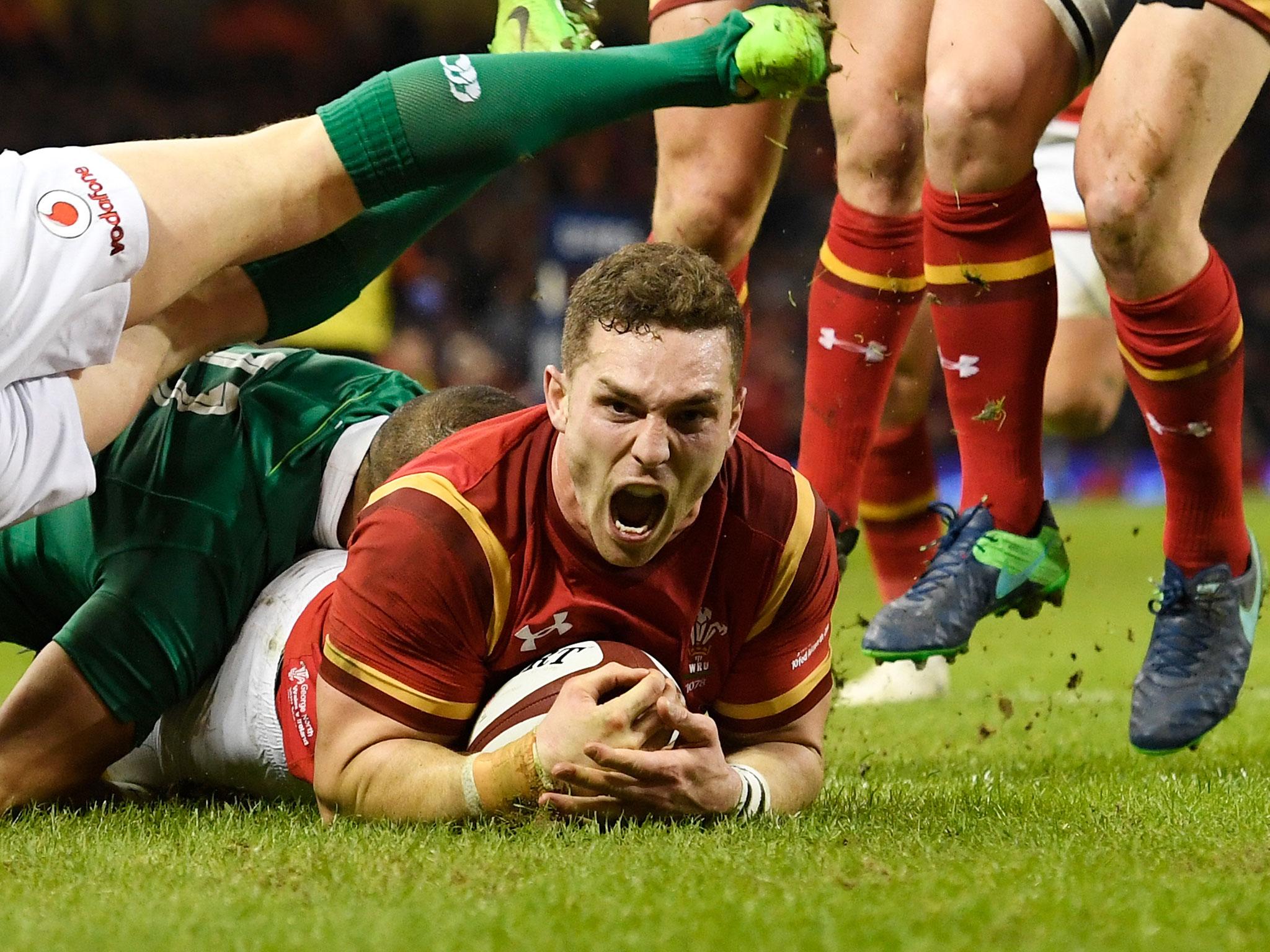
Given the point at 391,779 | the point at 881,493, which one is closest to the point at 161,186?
the point at 391,779

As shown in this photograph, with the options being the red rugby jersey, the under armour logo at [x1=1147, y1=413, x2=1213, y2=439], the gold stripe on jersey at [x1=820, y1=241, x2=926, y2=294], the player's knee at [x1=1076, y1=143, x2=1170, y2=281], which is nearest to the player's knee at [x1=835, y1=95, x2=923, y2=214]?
the gold stripe on jersey at [x1=820, y1=241, x2=926, y2=294]

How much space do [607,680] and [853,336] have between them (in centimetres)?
179

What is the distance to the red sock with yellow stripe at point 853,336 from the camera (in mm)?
4039

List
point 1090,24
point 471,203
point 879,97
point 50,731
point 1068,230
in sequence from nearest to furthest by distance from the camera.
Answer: point 50,731 < point 1090,24 < point 879,97 < point 1068,230 < point 471,203

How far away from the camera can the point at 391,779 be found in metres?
2.57

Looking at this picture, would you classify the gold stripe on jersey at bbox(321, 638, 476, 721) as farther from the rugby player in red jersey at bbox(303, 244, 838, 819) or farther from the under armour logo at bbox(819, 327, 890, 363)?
the under armour logo at bbox(819, 327, 890, 363)

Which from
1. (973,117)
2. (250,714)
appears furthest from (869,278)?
(250,714)

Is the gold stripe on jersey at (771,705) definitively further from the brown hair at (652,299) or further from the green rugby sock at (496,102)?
the green rugby sock at (496,102)

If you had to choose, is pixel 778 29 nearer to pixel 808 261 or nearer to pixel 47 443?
pixel 47 443

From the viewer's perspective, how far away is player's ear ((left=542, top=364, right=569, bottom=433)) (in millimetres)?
2664

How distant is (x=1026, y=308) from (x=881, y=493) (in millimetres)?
1370

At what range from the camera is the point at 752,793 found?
2648 millimetres

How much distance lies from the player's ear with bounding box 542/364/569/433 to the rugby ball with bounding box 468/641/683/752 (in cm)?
36

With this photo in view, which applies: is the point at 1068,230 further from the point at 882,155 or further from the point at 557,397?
the point at 557,397
